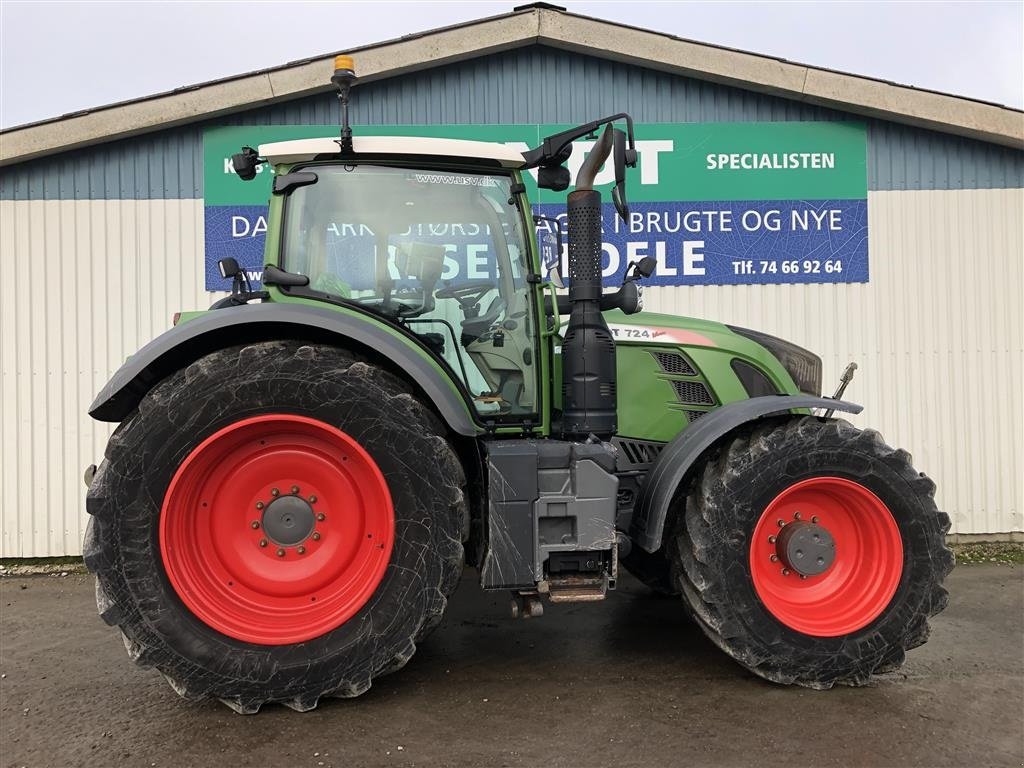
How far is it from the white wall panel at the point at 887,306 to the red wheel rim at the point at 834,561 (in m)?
2.88

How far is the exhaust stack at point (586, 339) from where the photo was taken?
11.1 feet

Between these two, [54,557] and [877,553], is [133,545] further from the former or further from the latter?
[54,557]

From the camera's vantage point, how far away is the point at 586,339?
135 inches

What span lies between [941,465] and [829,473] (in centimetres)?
351

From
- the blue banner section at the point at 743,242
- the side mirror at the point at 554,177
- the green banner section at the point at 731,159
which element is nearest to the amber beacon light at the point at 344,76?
the side mirror at the point at 554,177

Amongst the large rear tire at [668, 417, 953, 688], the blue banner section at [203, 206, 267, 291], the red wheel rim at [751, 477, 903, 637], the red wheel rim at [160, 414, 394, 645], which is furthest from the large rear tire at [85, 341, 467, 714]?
the blue banner section at [203, 206, 267, 291]

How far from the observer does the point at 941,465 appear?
6.10m

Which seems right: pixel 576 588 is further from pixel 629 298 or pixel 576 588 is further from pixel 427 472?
pixel 629 298

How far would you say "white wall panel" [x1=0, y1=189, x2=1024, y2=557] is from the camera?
5.84m

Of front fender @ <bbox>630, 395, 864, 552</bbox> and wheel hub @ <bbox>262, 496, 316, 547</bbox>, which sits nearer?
wheel hub @ <bbox>262, 496, 316, 547</bbox>

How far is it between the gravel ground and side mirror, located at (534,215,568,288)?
1.89m

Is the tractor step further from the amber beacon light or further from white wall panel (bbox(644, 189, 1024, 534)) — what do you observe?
white wall panel (bbox(644, 189, 1024, 534))

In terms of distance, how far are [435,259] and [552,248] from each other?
73 cm

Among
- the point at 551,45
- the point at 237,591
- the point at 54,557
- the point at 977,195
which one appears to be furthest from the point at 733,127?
the point at 54,557
